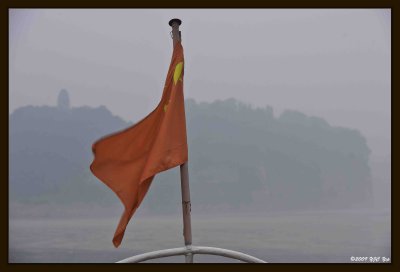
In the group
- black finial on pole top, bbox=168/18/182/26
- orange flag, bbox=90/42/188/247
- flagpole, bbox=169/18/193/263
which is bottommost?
flagpole, bbox=169/18/193/263

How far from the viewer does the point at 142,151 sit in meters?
3.90

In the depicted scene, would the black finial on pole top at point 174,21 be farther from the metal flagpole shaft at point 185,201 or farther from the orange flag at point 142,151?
the metal flagpole shaft at point 185,201

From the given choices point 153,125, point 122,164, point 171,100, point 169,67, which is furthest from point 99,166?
point 169,67

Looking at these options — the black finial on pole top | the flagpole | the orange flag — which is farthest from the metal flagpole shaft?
the black finial on pole top

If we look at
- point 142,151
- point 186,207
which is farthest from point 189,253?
point 142,151

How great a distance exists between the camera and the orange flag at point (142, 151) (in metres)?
3.71

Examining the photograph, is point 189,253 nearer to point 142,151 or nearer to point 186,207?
point 186,207

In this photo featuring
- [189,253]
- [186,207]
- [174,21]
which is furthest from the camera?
[174,21]

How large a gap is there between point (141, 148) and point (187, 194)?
0.57m

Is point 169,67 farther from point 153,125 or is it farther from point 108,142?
point 108,142

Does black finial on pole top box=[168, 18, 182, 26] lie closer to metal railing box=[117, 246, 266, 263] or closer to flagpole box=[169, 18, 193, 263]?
flagpole box=[169, 18, 193, 263]

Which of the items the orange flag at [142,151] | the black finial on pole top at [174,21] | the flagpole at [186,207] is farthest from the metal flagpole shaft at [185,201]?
the black finial on pole top at [174,21]

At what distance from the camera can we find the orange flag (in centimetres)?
371

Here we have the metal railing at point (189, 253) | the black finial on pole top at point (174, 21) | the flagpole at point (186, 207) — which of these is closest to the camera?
the metal railing at point (189, 253)
